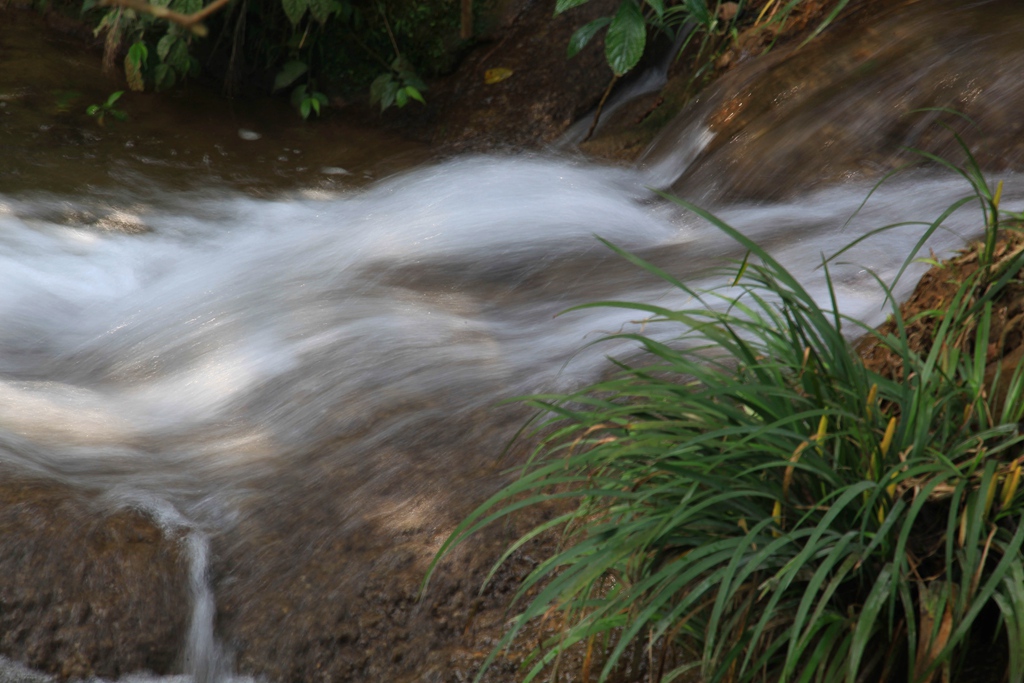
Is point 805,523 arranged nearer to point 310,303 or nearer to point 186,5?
point 310,303

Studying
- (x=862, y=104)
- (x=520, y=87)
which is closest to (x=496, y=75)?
(x=520, y=87)

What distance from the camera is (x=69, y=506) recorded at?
219 cm

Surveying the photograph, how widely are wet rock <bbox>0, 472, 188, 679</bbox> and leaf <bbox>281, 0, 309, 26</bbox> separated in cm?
310

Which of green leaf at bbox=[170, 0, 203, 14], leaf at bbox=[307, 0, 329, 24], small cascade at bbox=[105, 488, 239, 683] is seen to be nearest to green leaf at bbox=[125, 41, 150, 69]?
green leaf at bbox=[170, 0, 203, 14]

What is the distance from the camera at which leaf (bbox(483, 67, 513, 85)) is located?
506 centimetres

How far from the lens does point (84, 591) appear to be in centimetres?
202

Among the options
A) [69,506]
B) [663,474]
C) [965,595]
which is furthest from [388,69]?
[965,595]

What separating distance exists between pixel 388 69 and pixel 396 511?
3.59 metres

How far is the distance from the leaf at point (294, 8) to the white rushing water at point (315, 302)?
2.93ft

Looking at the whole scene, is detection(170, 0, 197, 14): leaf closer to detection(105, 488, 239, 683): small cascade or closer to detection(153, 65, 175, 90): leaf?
detection(153, 65, 175, 90): leaf

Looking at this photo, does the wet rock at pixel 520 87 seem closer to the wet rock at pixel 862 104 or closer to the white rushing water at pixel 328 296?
the white rushing water at pixel 328 296

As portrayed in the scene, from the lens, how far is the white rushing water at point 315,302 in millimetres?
2566

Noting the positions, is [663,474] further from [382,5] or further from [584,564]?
[382,5]

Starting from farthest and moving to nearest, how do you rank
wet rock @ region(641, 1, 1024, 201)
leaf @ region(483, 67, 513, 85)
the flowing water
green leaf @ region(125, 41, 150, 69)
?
leaf @ region(483, 67, 513, 85), green leaf @ region(125, 41, 150, 69), wet rock @ region(641, 1, 1024, 201), the flowing water
